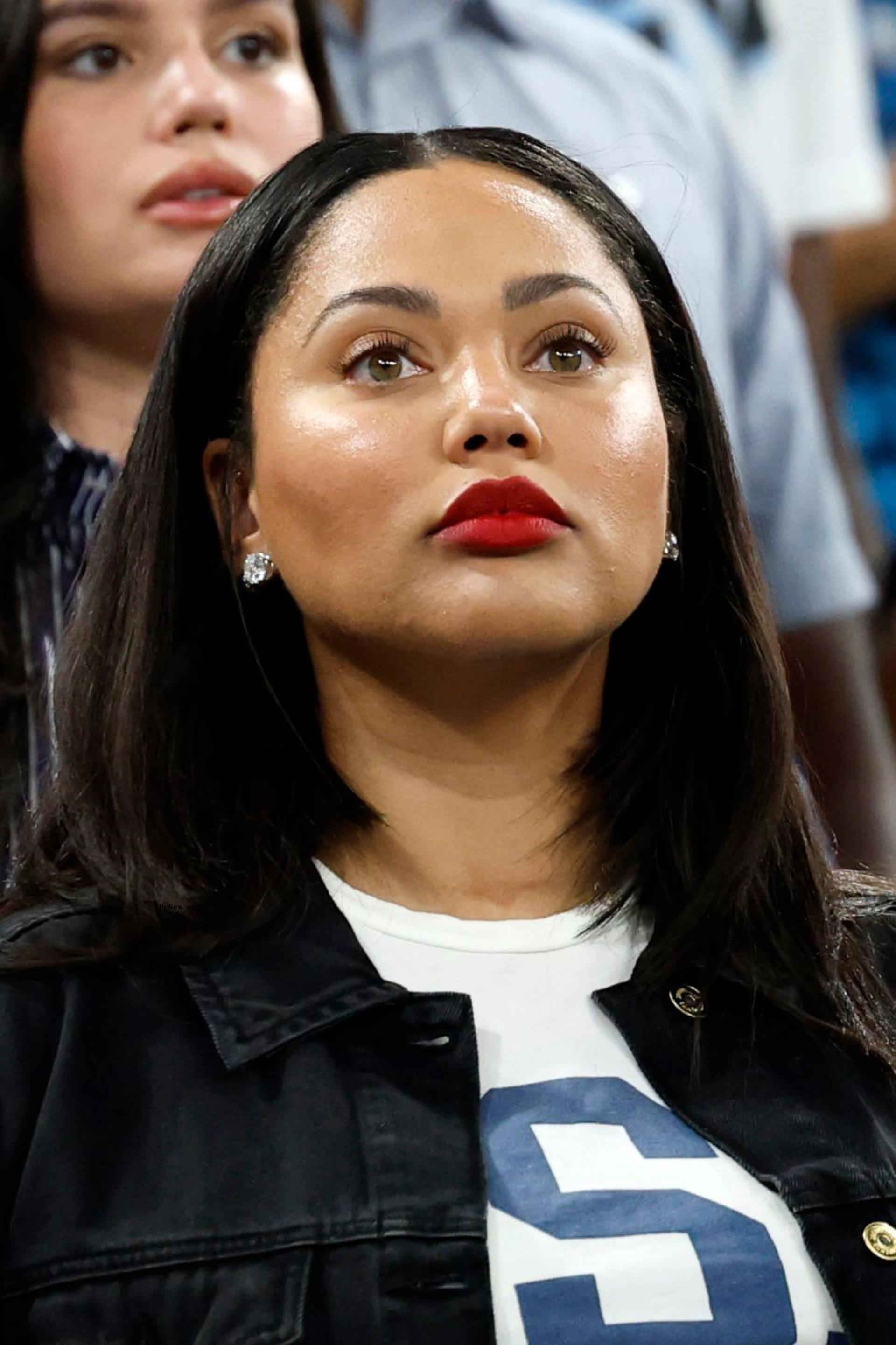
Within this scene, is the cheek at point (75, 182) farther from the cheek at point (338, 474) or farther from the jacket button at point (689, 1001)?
the jacket button at point (689, 1001)

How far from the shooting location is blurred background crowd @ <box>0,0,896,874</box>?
6.38ft

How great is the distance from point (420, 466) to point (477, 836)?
0.92ft

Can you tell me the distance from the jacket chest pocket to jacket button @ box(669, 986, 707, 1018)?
13.1 inches

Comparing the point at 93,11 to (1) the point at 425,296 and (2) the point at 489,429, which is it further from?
(2) the point at 489,429

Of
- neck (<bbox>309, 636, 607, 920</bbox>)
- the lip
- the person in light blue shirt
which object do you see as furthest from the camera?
the person in light blue shirt

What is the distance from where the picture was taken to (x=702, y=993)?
1.55 m

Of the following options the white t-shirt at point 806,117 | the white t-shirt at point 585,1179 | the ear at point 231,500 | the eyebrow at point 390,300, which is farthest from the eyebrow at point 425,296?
the white t-shirt at point 806,117

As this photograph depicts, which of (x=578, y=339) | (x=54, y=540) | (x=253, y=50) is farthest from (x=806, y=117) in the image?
(x=578, y=339)

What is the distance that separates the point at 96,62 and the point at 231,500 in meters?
0.59

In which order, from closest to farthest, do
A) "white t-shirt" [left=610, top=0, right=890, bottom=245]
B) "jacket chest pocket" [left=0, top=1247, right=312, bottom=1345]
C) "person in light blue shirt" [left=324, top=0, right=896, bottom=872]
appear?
"jacket chest pocket" [left=0, top=1247, right=312, bottom=1345] < "person in light blue shirt" [left=324, top=0, right=896, bottom=872] < "white t-shirt" [left=610, top=0, right=890, bottom=245]

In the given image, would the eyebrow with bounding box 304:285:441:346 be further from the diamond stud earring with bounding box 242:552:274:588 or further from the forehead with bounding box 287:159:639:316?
the diamond stud earring with bounding box 242:552:274:588

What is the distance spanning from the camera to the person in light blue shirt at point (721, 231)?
7.75 ft

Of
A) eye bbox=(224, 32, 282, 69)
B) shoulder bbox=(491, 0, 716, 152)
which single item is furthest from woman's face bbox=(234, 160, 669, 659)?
shoulder bbox=(491, 0, 716, 152)

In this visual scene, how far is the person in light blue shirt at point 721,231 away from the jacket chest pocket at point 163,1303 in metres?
1.13
